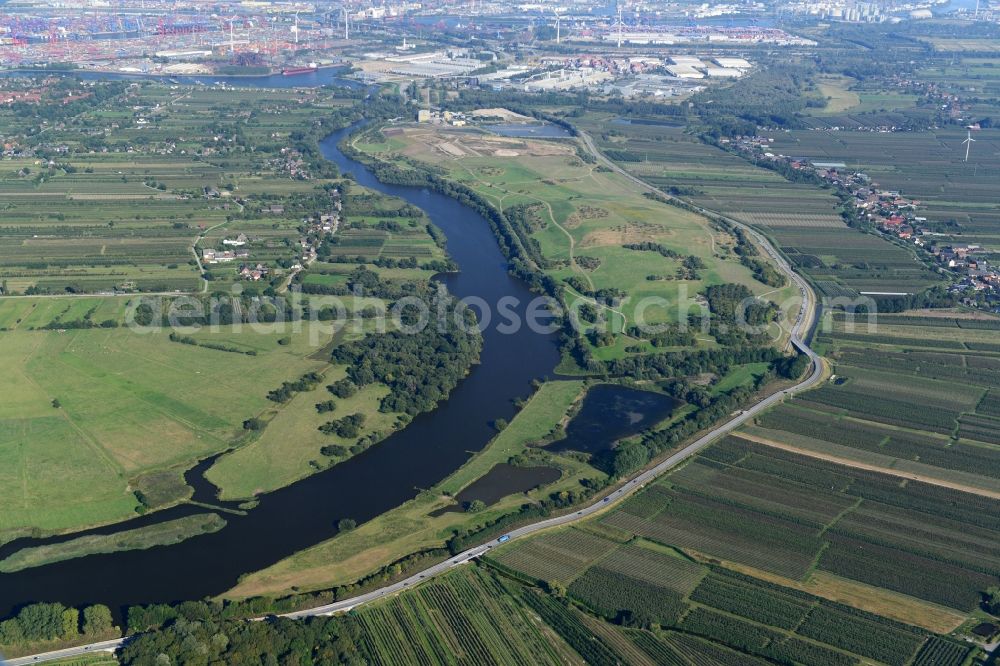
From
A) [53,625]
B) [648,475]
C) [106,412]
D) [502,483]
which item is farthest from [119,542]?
[648,475]

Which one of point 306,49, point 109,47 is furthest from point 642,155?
point 109,47

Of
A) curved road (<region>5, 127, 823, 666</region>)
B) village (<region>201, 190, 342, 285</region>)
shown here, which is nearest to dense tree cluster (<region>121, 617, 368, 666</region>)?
curved road (<region>5, 127, 823, 666</region>)

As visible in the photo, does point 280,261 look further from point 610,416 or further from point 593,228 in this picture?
point 610,416

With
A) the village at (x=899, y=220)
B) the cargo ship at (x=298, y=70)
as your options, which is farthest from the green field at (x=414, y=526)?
the cargo ship at (x=298, y=70)

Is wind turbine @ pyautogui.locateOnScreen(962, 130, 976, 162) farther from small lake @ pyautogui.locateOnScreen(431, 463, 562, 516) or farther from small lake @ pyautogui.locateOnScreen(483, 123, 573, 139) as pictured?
small lake @ pyautogui.locateOnScreen(431, 463, 562, 516)

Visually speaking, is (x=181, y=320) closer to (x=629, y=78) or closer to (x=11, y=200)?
(x=11, y=200)

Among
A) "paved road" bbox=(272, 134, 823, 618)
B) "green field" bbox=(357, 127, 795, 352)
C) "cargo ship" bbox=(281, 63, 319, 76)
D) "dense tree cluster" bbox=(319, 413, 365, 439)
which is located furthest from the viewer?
"cargo ship" bbox=(281, 63, 319, 76)

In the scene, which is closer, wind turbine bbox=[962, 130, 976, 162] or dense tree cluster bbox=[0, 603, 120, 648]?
dense tree cluster bbox=[0, 603, 120, 648]
